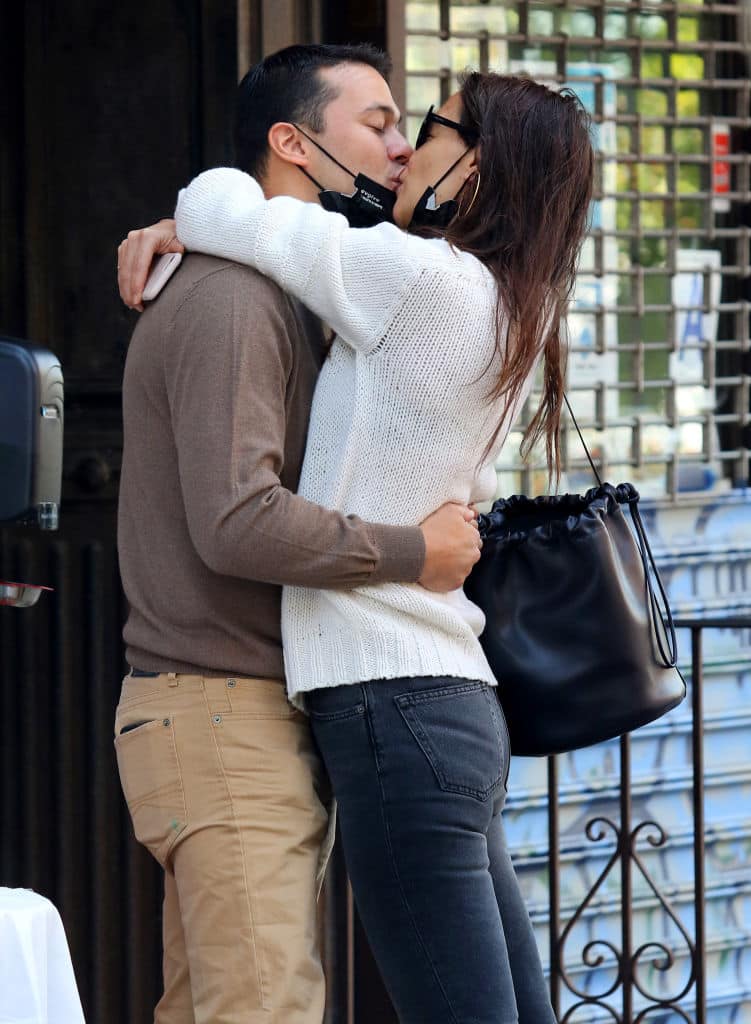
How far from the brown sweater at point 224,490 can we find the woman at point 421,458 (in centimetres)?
5

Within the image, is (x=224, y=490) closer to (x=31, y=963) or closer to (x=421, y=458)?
(x=421, y=458)

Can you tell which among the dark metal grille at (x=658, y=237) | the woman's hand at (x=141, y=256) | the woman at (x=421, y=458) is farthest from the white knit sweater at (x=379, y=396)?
the dark metal grille at (x=658, y=237)

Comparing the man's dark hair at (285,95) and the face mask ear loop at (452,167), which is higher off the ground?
the man's dark hair at (285,95)

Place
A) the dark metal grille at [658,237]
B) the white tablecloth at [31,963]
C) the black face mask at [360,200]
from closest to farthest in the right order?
1. the white tablecloth at [31,963]
2. the black face mask at [360,200]
3. the dark metal grille at [658,237]

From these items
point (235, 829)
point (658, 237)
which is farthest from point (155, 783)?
point (658, 237)

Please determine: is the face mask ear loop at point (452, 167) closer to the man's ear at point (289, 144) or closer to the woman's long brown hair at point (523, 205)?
the woman's long brown hair at point (523, 205)

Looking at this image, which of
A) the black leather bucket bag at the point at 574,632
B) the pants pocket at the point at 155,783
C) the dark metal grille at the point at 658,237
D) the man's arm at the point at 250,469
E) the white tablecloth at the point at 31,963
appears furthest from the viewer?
the dark metal grille at the point at 658,237

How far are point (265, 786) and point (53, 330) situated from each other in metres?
1.50

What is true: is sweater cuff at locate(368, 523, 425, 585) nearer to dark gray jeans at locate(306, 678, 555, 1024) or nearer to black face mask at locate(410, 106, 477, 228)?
dark gray jeans at locate(306, 678, 555, 1024)

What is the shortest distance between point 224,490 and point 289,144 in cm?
68

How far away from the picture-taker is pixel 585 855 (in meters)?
4.05

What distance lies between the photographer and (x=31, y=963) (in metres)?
1.55

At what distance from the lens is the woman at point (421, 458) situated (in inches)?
74.5

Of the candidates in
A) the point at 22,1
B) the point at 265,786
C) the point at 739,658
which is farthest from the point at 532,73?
the point at 265,786
